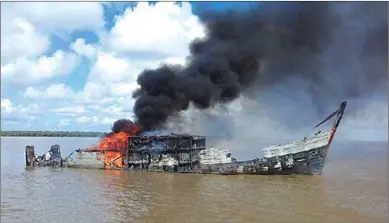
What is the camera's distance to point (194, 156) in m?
26.9

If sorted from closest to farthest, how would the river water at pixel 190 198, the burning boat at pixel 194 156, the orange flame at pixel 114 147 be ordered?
the river water at pixel 190 198 → the burning boat at pixel 194 156 → the orange flame at pixel 114 147

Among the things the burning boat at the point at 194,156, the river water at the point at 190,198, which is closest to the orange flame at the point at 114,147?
the burning boat at the point at 194,156

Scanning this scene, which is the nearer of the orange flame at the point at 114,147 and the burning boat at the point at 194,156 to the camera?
the burning boat at the point at 194,156

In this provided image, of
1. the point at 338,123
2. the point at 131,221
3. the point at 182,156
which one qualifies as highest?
the point at 338,123

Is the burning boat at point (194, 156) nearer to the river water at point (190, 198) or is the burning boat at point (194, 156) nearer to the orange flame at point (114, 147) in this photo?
the orange flame at point (114, 147)

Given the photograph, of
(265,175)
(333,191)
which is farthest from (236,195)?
(265,175)

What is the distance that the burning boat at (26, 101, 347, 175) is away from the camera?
25.0 meters

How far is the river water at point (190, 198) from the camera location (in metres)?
14.4

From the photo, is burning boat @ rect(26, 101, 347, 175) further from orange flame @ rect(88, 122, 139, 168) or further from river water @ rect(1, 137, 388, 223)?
river water @ rect(1, 137, 388, 223)

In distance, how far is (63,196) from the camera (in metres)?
18.6

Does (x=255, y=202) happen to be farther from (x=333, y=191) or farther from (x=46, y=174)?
(x=46, y=174)

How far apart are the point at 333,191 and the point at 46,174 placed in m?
19.2

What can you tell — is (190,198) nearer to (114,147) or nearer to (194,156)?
(194,156)

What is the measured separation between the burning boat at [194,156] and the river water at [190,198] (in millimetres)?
920
